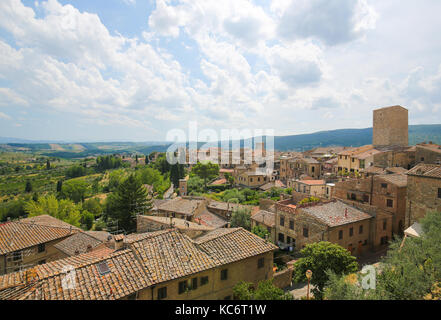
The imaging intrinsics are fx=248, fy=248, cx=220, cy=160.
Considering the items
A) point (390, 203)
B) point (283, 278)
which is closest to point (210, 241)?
point (283, 278)

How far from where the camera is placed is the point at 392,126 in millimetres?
44031

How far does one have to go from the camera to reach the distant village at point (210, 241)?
11.2 m

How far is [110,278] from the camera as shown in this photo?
11023mm

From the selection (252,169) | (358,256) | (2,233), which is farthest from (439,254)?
(252,169)

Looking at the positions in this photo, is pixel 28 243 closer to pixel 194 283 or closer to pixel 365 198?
pixel 194 283

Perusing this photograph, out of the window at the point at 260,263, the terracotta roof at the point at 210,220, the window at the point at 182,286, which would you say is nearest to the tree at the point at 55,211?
the terracotta roof at the point at 210,220

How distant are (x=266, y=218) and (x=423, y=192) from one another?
45.5 feet

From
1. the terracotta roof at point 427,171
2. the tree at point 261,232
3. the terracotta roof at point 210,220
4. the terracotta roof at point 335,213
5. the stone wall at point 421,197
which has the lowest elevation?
the terracotta roof at point 210,220

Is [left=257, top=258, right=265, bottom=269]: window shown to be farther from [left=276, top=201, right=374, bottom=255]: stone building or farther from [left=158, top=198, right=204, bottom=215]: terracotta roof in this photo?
[left=158, top=198, right=204, bottom=215]: terracotta roof

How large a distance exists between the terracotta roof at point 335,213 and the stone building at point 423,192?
3406mm

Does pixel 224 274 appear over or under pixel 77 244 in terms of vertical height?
over

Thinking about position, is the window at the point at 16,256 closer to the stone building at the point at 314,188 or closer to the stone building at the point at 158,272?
the stone building at the point at 158,272

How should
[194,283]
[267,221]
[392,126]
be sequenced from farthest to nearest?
1. [392,126]
2. [267,221]
3. [194,283]

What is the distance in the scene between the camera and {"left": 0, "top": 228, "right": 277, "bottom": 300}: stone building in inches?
403
